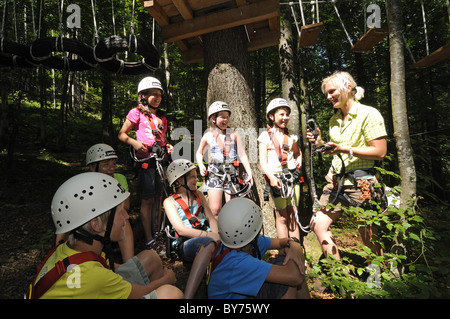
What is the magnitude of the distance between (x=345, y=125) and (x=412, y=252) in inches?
88.6

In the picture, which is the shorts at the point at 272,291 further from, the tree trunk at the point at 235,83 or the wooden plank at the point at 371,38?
the wooden plank at the point at 371,38

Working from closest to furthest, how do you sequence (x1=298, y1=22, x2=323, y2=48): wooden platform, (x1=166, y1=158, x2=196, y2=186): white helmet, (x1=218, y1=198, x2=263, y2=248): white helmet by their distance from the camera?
(x1=218, y1=198, x2=263, y2=248): white helmet < (x1=166, y1=158, x2=196, y2=186): white helmet < (x1=298, y1=22, x2=323, y2=48): wooden platform

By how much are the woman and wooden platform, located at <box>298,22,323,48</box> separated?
3.06ft

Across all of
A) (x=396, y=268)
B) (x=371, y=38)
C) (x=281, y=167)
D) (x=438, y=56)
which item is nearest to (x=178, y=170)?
(x=281, y=167)

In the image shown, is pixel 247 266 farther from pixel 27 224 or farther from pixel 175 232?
pixel 27 224

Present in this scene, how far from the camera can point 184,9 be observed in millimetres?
3998

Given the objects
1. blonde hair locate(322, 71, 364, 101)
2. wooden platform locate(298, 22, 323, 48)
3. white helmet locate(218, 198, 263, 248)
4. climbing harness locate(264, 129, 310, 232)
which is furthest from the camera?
climbing harness locate(264, 129, 310, 232)

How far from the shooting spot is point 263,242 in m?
2.76

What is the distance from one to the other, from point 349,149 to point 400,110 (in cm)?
115

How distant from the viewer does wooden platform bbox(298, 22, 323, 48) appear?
11.9 ft

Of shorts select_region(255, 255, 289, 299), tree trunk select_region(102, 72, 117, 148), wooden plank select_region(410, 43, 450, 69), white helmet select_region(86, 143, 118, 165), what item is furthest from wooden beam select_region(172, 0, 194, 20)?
tree trunk select_region(102, 72, 117, 148)

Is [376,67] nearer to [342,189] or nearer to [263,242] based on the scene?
[342,189]

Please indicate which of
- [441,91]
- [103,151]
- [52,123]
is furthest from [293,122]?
[52,123]

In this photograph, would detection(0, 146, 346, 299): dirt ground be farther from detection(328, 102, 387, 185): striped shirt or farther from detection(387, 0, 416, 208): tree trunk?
detection(387, 0, 416, 208): tree trunk
